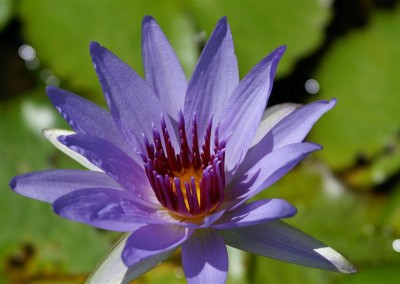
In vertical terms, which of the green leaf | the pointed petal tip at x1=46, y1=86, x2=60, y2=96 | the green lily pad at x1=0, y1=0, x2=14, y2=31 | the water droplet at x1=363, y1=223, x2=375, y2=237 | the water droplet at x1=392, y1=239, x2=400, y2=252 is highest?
the green lily pad at x1=0, y1=0, x2=14, y2=31

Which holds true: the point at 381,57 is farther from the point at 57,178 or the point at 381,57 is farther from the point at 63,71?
the point at 57,178

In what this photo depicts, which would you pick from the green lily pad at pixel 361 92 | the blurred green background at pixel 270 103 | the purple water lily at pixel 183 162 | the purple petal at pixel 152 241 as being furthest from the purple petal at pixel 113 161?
the green lily pad at pixel 361 92

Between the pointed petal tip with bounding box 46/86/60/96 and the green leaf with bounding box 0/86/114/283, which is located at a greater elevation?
the pointed petal tip with bounding box 46/86/60/96

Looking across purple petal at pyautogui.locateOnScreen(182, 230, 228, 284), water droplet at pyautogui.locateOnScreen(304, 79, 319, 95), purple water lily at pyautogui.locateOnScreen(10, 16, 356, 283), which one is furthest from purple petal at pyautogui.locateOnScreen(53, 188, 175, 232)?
water droplet at pyautogui.locateOnScreen(304, 79, 319, 95)

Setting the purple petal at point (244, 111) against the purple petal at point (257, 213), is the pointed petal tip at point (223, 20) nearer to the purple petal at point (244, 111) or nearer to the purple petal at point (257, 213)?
the purple petal at point (244, 111)

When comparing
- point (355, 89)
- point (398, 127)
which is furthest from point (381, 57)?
point (398, 127)

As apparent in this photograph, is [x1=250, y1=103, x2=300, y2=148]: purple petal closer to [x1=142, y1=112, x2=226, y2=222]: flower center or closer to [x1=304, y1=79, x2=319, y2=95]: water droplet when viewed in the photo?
[x1=142, y1=112, x2=226, y2=222]: flower center

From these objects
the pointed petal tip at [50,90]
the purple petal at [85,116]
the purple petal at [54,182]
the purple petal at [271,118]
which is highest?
the pointed petal tip at [50,90]
